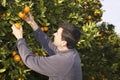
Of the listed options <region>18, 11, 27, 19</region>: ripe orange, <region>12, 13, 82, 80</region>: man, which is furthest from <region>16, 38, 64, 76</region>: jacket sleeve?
<region>18, 11, 27, 19</region>: ripe orange

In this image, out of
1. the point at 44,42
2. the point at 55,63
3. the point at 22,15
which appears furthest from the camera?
the point at 44,42

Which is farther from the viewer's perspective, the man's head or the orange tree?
the orange tree

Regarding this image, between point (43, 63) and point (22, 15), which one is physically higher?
point (22, 15)

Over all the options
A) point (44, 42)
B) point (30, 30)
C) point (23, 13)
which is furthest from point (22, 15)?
point (30, 30)

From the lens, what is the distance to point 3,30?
561cm

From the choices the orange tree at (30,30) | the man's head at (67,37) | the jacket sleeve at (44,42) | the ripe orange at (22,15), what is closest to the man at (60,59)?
the man's head at (67,37)

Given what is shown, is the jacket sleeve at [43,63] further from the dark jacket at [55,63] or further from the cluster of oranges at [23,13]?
the cluster of oranges at [23,13]

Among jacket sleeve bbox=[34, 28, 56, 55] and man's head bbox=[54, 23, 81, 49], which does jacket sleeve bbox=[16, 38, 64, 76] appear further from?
jacket sleeve bbox=[34, 28, 56, 55]

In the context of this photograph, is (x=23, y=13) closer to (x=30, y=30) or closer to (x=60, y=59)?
(x=30, y=30)

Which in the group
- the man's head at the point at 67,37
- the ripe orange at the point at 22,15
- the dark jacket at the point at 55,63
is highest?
the ripe orange at the point at 22,15

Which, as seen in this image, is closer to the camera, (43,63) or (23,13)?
(43,63)

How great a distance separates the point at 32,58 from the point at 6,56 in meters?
1.59

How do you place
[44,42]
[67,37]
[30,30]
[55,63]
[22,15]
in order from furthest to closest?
[30,30]
[44,42]
[22,15]
[67,37]
[55,63]

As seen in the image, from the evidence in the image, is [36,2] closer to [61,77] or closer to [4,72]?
[4,72]
